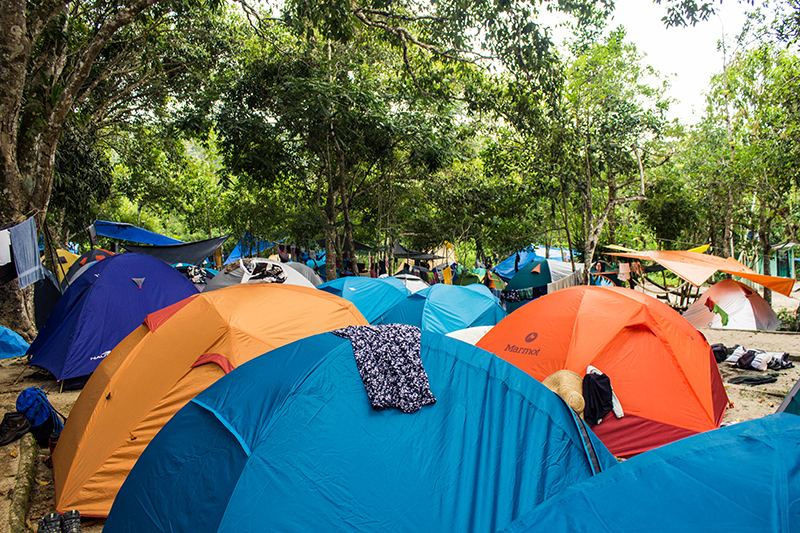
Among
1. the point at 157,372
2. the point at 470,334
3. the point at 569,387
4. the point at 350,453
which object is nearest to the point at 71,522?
the point at 157,372

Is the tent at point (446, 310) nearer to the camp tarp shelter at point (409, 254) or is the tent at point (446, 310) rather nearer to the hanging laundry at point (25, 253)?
the hanging laundry at point (25, 253)

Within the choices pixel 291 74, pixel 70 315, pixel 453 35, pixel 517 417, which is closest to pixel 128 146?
pixel 291 74

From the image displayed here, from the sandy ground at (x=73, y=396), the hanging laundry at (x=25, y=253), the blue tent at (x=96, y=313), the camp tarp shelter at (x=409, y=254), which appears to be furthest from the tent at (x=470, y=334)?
the camp tarp shelter at (x=409, y=254)

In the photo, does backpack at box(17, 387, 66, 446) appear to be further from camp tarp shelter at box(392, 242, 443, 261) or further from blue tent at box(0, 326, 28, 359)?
camp tarp shelter at box(392, 242, 443, 261)

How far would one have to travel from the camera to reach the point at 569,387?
11.7 feet

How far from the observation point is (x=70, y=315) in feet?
18.9

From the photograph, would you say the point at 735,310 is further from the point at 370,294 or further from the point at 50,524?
the point at 50,524

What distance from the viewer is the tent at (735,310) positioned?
865cm

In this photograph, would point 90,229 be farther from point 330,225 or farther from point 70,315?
point 70,315

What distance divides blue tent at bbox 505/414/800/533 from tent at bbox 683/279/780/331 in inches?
344

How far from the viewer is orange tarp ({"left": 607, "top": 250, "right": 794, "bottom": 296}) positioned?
7.11 meters

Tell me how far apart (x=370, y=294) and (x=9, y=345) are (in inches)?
202

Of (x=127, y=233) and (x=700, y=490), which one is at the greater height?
(x=127, y=233)

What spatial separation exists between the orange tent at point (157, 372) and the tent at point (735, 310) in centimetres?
803
